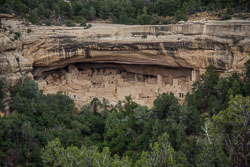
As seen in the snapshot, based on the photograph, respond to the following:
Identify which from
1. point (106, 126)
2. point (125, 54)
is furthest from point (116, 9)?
point (106, 126)

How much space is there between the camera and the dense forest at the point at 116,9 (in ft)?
78.3

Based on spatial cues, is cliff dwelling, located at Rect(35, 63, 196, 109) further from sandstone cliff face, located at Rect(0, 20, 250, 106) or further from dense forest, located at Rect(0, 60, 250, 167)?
dense forest, located at Rect(0, 60, 250, 167)

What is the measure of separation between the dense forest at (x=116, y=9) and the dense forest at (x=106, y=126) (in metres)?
5.40

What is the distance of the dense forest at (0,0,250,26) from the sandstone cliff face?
69.4 inches

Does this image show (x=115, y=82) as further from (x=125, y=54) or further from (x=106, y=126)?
(x=106, y=126)

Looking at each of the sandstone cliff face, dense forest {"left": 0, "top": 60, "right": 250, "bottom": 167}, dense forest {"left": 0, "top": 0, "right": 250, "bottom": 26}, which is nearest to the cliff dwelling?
the sandstone cliff face

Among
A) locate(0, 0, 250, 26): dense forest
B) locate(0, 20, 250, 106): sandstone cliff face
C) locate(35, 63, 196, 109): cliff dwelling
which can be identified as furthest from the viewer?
locate(0, 0, 250, 26): dense forest

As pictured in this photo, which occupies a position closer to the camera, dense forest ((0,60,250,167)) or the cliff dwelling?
dense forest ((0,60,250,167))

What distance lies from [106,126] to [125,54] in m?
6.10

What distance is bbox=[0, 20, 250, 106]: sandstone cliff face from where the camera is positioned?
20172 mm

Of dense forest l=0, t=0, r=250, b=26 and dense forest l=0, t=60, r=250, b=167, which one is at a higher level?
dense forest l=0, t=0, r=250, b=26

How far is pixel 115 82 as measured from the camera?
24.8 metres

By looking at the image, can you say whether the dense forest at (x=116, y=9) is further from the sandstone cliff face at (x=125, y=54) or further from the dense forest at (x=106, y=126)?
the dense forest at (x=106, y=126)

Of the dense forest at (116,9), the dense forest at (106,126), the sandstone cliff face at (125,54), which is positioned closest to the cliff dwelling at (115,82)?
the sandstone cliff face at (125,54)
